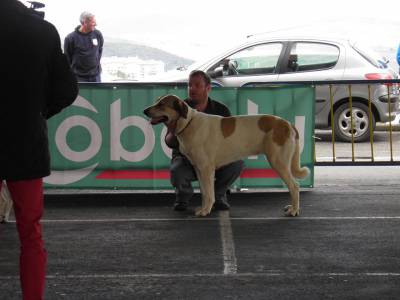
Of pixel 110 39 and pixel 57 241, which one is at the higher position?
pixel 110 39

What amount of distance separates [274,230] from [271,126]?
1036 mm

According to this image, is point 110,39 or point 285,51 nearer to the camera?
point 285,51

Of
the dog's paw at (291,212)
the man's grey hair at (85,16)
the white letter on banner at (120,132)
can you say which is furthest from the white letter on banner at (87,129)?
the man's grey hair at (85,16)

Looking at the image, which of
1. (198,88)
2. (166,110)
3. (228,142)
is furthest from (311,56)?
(166,110)

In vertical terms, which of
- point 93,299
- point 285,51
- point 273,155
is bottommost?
point 93,299

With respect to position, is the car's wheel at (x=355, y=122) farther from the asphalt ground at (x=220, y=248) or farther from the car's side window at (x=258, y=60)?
the asphalt ground at (x=220, y=248)

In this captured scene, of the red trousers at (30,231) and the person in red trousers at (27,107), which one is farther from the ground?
the person in red trousers at (27,107)

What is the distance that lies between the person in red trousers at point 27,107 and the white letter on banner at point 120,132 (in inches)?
183

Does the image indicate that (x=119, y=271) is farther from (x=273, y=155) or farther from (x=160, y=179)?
(x=160, y=179)

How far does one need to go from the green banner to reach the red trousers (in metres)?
4.67

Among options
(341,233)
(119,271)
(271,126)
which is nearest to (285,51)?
(271,126)

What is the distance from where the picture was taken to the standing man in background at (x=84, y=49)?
1395 cm

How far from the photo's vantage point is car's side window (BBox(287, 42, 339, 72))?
14119 mm

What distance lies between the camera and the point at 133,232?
730 cm
